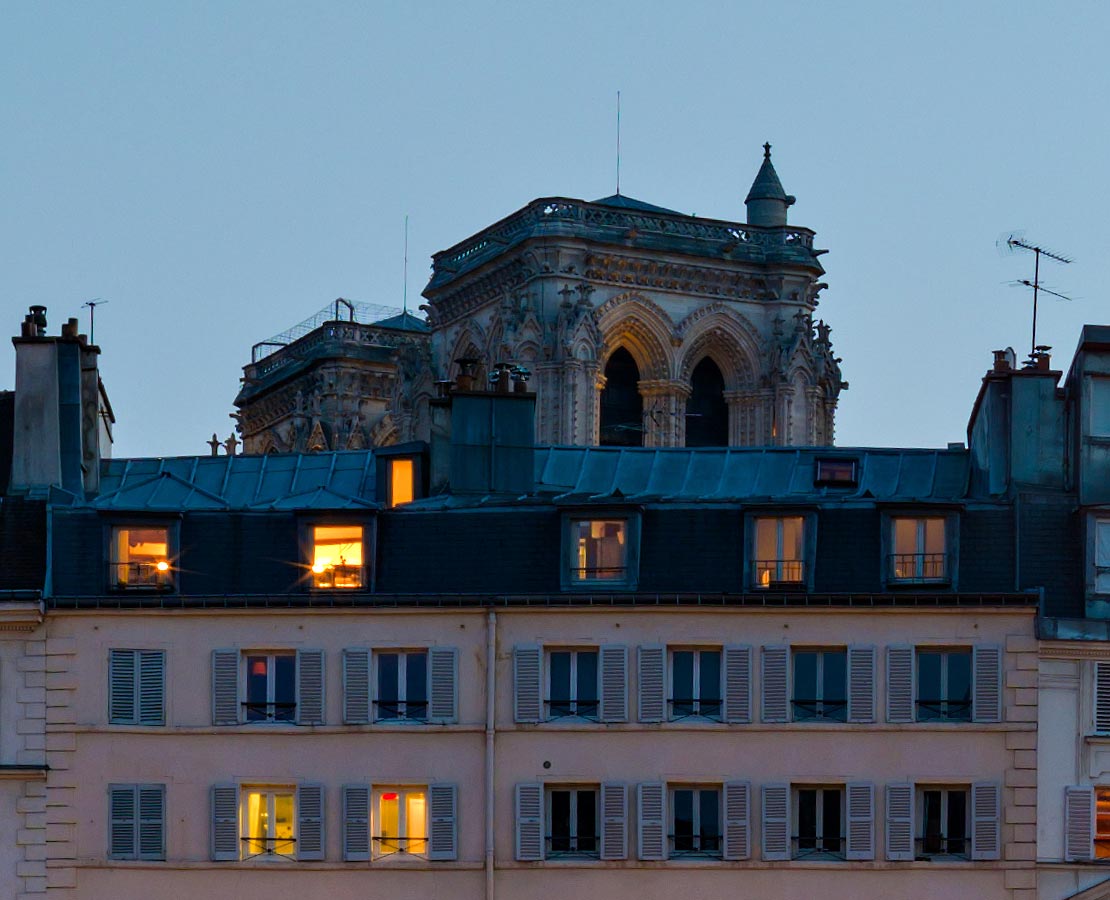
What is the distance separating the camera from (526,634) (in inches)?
1889

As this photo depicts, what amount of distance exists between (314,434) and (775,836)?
72623 millimetres

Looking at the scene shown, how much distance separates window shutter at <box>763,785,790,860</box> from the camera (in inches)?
1855

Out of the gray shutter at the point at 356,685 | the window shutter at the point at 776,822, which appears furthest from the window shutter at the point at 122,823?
the window shutter at the point at 776,822

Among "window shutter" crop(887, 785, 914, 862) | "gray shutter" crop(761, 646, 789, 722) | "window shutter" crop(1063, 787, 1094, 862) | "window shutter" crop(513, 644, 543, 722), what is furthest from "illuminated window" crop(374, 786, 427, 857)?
"window shutter" crop(1063, 787, 1094, 862)

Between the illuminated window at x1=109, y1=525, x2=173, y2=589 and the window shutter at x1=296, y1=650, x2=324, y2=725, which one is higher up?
the illuminated window at x1=109, y1=525, x2=173, y2=589

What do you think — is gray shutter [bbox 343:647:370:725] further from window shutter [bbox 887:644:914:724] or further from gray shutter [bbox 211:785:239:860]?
window shutter [bbox 887:644:914:724]

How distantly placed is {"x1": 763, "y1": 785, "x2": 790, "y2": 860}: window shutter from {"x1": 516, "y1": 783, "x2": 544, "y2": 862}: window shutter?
3.36m

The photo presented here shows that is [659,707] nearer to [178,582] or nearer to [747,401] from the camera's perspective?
[178,582]

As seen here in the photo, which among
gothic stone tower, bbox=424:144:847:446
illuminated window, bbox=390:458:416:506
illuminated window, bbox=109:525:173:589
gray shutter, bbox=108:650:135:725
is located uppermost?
gothic stone tower, bbox=424:144:847:446

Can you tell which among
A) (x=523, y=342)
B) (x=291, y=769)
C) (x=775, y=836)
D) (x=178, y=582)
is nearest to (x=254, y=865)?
(x=291, y=769)

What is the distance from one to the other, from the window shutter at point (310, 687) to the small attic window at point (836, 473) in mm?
9305

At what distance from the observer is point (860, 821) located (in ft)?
155

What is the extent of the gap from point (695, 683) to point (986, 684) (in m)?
4.38

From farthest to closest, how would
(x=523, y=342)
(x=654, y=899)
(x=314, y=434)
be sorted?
(x=314, y=434) → (x=523, y=342) → (x=654, y=899)
